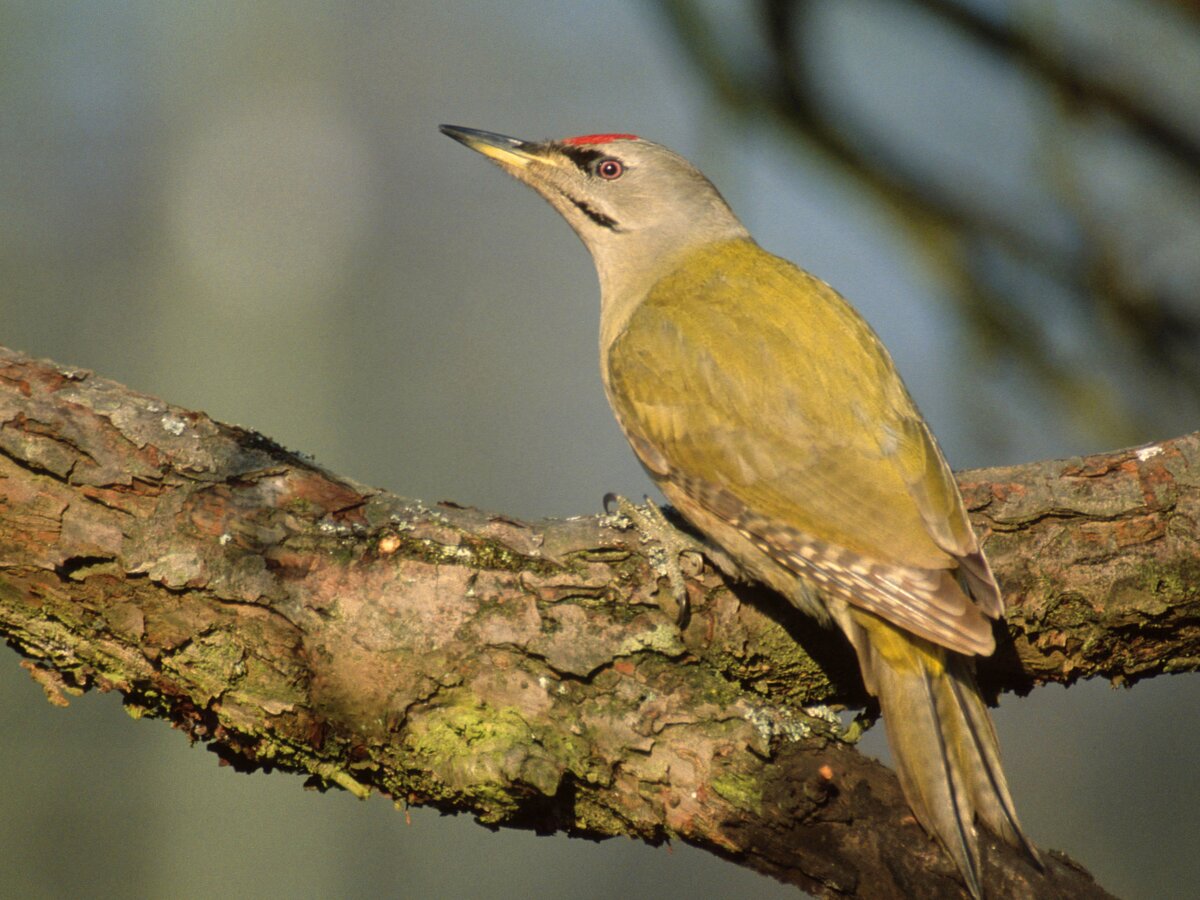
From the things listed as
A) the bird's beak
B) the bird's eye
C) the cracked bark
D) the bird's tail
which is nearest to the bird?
the bird's tail

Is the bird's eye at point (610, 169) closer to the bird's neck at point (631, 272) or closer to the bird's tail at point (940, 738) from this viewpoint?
the bird's neck at point (631, 272)

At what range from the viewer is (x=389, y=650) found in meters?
2.48

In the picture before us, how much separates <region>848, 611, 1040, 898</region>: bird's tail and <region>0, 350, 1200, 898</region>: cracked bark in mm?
57

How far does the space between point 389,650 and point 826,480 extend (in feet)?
3.97

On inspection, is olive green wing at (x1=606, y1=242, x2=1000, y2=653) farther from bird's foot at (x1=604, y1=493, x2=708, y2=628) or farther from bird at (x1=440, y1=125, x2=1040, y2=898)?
bird's foot at (x1=604, y1=493, x2=708, y2=628)

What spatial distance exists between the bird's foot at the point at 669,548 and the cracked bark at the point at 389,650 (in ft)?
0.14

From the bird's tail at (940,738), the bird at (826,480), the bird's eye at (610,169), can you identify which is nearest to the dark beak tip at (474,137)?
the bird's eye at (610,169)

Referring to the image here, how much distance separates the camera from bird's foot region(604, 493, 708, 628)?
2.71 metres

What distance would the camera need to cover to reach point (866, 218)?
4602 millimetres

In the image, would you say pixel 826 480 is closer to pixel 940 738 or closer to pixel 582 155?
pixel 940 738

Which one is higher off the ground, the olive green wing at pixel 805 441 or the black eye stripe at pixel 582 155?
the black eye stripe at pixel 582 155

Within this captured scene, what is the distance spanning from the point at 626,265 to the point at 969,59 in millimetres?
1538

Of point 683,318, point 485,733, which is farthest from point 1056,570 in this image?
point 485,733

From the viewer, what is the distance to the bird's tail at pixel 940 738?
2.22 meters
